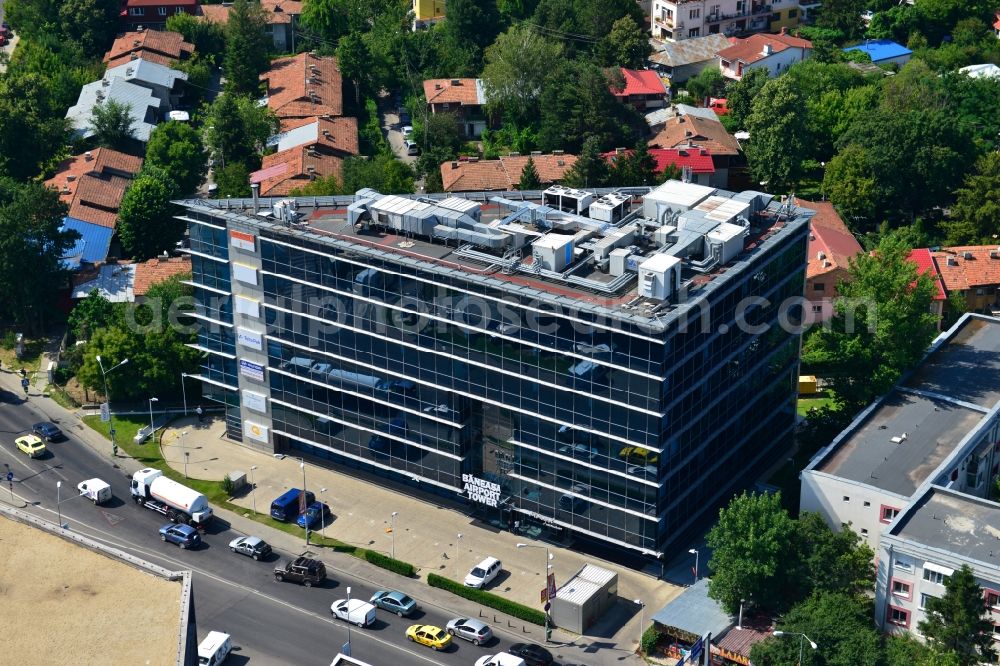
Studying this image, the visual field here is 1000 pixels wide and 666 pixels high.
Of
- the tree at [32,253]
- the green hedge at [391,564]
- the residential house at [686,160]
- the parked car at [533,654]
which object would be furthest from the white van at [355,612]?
the residential house at [686,160]

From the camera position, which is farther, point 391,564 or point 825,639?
point 391,564

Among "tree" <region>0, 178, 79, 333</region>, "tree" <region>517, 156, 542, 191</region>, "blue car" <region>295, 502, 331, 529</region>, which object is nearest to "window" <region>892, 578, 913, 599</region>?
"blue car" <region>295, 502, 331, 529</region>

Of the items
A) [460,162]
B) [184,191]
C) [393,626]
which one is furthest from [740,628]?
[184,191]

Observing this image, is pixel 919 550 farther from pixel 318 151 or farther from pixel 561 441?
pixel 318 151

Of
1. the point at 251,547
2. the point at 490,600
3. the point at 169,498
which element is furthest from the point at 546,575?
the point at 169,498

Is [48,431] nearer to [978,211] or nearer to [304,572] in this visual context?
[304,572]

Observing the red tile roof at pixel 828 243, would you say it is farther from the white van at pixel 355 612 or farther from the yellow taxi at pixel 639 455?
the white van at pixel 355 612
